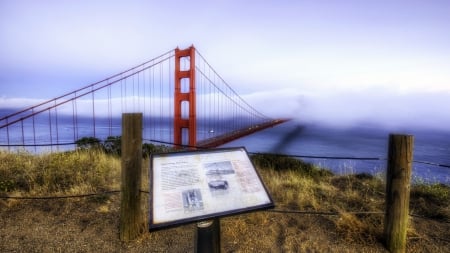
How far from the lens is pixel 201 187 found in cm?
164

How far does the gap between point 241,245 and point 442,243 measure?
1.91m

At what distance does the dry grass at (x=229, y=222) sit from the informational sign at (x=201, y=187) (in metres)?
1.02

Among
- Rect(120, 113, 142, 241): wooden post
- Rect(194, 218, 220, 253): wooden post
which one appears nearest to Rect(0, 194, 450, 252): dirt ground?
Rect(120, 113, 142, 241): wooden post

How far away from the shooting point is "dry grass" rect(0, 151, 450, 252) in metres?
2.50

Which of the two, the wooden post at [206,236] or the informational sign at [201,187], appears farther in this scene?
the wooden post at [206,236]

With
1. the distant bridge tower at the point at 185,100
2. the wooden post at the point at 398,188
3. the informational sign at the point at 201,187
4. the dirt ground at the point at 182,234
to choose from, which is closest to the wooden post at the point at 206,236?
the informational sign at the point at 201,187

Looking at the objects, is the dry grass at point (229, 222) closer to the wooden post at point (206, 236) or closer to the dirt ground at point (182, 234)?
the dirt ground at point (182, 234)

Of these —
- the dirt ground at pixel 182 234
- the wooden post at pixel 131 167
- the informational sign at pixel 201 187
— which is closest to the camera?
the informational sign at pixel 201 187

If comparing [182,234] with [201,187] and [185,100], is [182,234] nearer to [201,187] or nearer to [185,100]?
[201,187]

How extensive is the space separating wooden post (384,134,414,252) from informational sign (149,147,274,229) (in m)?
1.24

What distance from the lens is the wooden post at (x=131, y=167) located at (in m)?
2.34

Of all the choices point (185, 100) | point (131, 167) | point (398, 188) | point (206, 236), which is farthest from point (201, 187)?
point (185, 100)

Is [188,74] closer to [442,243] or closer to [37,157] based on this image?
[37,157]

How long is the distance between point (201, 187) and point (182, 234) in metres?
1.36
